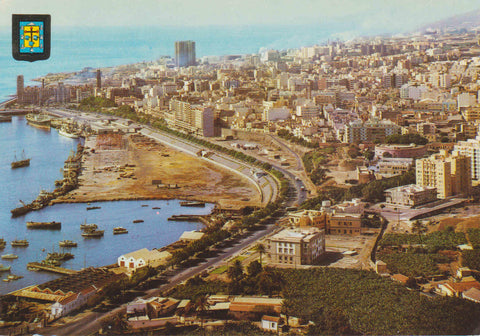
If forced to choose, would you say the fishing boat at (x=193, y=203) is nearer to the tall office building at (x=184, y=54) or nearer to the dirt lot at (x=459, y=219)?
the dirt lot at (x=459, y=219)

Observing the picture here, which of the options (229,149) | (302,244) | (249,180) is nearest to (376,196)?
(302,244)

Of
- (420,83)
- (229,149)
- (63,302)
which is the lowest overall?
(63,302)

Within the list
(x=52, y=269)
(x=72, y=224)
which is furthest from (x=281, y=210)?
(x=52, y=269)

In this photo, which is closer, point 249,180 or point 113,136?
point 249,180

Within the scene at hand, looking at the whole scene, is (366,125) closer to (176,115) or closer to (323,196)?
(323,196)

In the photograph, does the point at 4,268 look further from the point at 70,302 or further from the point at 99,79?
the point at 99,79

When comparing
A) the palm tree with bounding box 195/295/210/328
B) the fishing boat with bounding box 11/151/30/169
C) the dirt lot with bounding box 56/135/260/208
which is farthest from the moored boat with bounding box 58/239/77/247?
the fishing boat with bounding box 11/151/30/169

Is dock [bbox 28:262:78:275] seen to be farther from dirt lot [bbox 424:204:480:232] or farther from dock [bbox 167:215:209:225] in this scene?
dirt lot [bbox 424:204:480:232]
